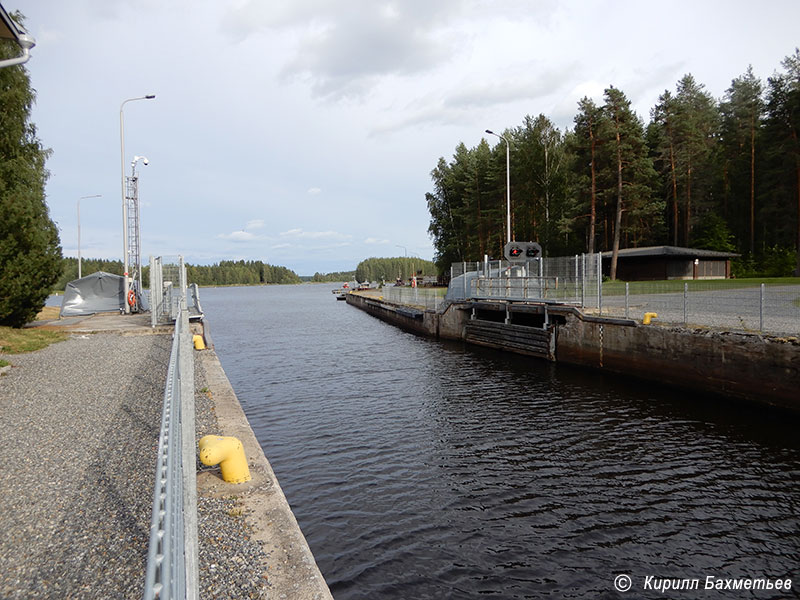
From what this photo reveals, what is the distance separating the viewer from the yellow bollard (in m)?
5.77

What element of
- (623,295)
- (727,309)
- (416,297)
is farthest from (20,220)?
(416,297)

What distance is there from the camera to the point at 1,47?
17328mm

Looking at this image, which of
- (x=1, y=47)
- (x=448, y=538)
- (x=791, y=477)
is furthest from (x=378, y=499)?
(x=1, y=47)

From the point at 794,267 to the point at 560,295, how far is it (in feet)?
94.9

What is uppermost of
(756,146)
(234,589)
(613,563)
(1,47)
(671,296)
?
(756,146)

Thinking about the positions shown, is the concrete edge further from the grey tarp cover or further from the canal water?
the grey tarp cover

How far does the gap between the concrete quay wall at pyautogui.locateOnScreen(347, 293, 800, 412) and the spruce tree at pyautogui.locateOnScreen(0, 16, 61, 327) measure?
764 inches

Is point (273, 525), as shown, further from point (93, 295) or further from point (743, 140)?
point (743, 140)

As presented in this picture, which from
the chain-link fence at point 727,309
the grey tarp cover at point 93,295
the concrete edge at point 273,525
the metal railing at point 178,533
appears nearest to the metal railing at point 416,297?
the chain-link fence at point 727,309

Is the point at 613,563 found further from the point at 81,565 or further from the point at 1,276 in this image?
the point at 1,276

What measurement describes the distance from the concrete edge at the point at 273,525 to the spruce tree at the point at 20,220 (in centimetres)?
1445

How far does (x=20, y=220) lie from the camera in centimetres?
1752

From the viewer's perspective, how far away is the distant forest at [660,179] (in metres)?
40.2

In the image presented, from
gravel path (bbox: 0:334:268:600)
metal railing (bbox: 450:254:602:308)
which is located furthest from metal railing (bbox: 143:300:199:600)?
metal railing (bbox: 450:254:602:308)
